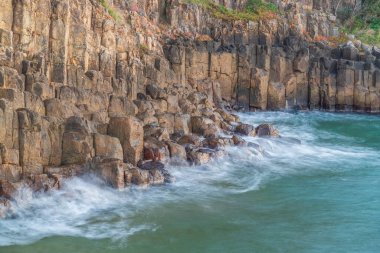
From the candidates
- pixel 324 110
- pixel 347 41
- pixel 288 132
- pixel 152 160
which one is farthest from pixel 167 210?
pixel 347 41

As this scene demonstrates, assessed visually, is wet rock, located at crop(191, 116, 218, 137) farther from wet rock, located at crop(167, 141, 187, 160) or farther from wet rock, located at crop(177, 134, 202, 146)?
wet rock, located at crop(167, 141, 187, 160)

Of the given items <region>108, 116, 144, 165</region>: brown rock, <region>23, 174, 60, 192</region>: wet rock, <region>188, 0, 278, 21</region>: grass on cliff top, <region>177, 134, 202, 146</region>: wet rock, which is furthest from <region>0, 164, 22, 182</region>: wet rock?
<region>188, 0, 278, 21</region>: grass on cliff top

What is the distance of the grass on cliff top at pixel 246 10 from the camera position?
128 ft

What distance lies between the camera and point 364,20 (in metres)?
48.7

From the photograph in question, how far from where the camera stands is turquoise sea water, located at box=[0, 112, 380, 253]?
41.2 ft

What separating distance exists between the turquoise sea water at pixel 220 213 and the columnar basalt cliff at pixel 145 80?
0.86 metres

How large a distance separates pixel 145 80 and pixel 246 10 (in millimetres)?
16376

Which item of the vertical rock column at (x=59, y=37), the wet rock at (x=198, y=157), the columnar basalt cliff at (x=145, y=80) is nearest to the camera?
the columnar basalt cliff at (x=145, y=80)

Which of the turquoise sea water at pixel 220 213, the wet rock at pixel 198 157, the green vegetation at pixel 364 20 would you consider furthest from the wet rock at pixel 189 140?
the green vegetation at pixel 364 20

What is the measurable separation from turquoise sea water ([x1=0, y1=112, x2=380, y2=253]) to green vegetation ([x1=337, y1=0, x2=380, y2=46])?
28.1 m

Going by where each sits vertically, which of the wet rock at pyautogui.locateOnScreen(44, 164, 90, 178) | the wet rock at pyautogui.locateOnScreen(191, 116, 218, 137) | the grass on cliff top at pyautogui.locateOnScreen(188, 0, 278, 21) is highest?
the grass on cliff top at pyautogui.locateOnScreen(188, 0, 278, 21)

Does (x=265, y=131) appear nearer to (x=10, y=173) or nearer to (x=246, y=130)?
(x=246, y=130)

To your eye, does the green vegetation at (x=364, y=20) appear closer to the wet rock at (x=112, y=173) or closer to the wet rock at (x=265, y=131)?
the wet rock at (x=265, y=131)

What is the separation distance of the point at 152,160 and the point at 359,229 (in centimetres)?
770
